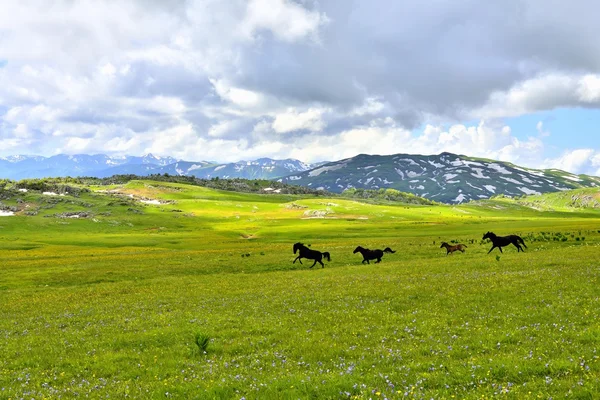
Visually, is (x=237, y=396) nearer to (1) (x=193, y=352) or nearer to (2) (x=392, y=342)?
(1) (x=193, y=352)

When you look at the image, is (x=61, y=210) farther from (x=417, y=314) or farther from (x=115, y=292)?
(x=417, y=314)

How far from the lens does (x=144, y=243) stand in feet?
287

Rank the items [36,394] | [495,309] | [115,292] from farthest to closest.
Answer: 1. [115,292]
2. [495,309]
3. [36,394]

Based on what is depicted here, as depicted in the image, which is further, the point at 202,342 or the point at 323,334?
the point at 323,334

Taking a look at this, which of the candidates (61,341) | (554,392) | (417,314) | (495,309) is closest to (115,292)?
(61,341)

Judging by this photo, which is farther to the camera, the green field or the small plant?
the small plant

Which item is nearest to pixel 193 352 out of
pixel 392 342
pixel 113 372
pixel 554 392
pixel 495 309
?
pixel 113 372

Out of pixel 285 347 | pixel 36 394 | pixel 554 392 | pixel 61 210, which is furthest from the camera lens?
pixel 61 210

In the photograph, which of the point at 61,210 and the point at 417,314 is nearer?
the point at 417,314

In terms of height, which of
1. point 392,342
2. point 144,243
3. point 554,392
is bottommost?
point 144,243

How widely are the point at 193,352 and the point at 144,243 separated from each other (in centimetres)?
8005

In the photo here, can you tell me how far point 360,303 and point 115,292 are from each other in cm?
2302

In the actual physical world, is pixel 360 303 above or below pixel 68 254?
above

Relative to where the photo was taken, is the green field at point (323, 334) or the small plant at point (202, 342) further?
the small plant at point (202, 342)
